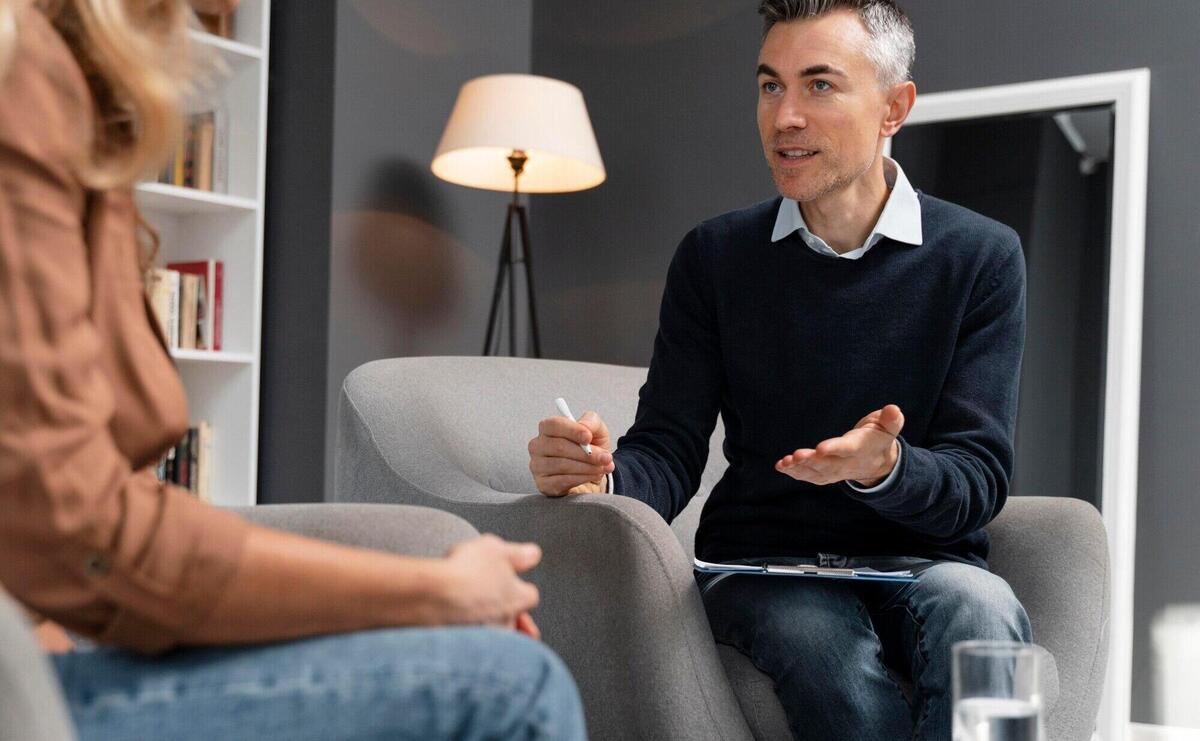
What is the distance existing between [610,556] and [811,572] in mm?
242

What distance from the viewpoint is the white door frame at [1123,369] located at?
2.82 m

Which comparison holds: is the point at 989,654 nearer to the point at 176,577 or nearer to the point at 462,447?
the point at 176,577

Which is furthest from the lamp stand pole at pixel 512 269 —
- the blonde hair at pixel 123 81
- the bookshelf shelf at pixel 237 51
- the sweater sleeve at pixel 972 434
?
the blonde hair at pixel 123 81

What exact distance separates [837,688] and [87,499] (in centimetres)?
95

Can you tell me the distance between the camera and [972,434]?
1.59 m

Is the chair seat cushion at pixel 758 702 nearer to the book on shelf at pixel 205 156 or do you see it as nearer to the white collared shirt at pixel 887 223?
the white collared shirt at pixel 887 223

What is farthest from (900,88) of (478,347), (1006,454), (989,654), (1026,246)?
(478,347)

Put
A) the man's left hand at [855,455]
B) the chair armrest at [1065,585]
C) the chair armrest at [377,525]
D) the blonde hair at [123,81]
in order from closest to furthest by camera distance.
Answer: the blonde hair at [123,81] < the chair armrest at [377,525] < the man's left hand at [855,455] < the chair armrest at [1065,585]

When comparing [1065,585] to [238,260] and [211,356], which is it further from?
[238,260]

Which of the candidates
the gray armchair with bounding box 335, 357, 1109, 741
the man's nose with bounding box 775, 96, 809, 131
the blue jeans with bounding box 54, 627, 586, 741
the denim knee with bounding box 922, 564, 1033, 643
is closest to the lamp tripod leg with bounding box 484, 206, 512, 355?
the gray armchair with bounding box 335, 357, 1109, 741

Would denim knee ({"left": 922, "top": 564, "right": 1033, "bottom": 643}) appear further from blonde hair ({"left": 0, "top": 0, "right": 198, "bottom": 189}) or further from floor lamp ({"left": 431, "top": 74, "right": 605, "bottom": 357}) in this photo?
floor lamp ({"left": 431, "top": 74, "right": 605, "bottom": 357})

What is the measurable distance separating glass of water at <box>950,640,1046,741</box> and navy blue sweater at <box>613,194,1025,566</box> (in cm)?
58

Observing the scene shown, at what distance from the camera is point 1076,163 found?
2.96 meters

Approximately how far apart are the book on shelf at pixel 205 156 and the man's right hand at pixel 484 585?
2.82m
